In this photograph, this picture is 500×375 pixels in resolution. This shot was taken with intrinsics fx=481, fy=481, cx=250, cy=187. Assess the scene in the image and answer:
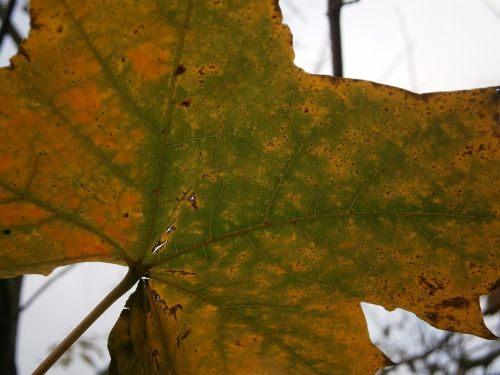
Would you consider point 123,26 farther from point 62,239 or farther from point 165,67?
point 62,239

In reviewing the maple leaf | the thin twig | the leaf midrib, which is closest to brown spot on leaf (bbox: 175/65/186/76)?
the maple leaf

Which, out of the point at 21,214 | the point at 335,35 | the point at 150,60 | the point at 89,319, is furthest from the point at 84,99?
the point at 335,35

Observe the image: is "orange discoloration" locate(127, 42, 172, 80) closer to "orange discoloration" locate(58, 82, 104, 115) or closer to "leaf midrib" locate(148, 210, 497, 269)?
"orange discoloration" locate(58, 82, 104, 115)

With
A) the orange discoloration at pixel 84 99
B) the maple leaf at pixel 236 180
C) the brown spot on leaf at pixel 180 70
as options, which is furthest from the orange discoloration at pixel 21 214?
the brown spot on leaf at pixel 180 70

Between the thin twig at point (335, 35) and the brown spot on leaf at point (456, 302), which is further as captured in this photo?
the thin twig at point (335, 35)

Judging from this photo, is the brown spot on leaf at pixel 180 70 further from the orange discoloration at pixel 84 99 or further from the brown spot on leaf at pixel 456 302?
the brown spot on leaf at pixel 456 302

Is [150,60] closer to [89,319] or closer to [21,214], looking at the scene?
[21,214]
